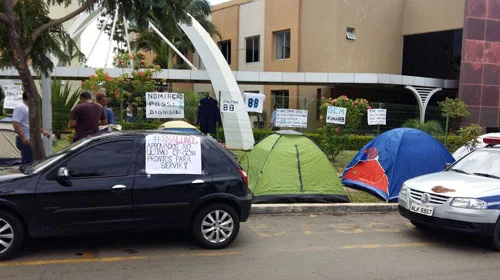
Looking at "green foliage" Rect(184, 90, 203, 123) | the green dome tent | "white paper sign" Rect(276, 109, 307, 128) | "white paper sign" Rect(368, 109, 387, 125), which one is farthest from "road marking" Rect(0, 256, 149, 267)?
"green foliage" Rect(184, 90, 203, 123)

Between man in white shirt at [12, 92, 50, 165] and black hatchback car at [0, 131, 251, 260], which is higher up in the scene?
man in white shirt at [12, 92, 50, 165]

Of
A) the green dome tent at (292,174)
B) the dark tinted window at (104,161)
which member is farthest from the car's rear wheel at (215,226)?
the green dome tent at (292,174)

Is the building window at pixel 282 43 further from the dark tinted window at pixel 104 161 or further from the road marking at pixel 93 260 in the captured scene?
the road marking at pixel 93 260

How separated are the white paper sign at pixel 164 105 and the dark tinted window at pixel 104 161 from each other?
5073 mm

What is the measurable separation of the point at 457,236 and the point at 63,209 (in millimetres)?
5742

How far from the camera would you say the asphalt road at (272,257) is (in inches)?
197

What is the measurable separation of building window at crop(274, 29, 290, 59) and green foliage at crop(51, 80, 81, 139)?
13.1 m

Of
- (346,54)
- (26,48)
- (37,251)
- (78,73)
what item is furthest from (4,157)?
(346,54)

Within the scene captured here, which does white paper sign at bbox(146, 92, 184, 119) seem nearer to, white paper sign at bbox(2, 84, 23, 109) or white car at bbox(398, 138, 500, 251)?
white paper sign at bbox(2, 84, 23, 109)

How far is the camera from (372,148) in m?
9.59

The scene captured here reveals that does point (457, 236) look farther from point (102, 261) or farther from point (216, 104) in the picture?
point (216, 104)

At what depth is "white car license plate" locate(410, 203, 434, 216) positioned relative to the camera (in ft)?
20.7

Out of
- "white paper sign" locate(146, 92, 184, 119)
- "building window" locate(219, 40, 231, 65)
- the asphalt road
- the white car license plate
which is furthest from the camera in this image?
"building window" locate(219, 40, 231, 65)

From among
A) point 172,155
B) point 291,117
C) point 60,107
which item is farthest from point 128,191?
point 60,107
